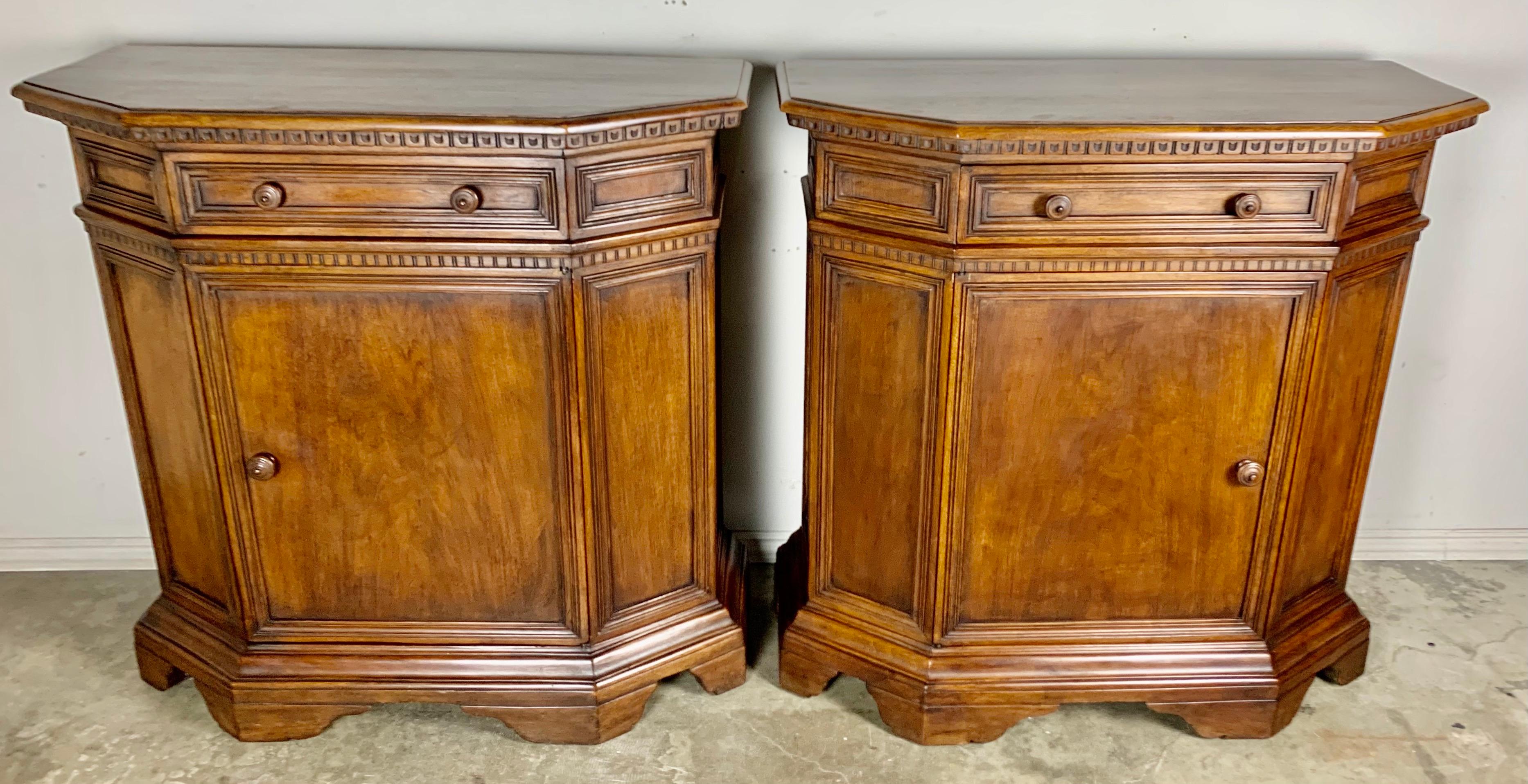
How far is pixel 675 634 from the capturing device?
2.08m

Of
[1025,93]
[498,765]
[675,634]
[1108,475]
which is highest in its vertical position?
[1025,93]

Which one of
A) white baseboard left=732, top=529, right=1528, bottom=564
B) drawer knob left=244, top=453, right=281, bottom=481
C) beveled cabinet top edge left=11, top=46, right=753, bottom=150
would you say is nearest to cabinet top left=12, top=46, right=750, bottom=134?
beveled cabinet top edge left=11, top=46, right=753, bottom=150

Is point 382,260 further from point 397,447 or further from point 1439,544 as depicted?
point 1439,544

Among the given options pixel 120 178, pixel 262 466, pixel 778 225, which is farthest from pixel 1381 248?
pixel 120 178

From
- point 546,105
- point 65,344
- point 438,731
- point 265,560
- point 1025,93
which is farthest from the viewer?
point 65,344

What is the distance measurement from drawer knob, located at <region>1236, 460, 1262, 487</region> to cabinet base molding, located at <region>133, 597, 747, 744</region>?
1.00m

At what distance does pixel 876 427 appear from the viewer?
1923 mm

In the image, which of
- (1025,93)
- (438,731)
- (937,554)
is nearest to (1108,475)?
(937,554)

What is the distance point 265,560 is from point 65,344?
31.6 inches

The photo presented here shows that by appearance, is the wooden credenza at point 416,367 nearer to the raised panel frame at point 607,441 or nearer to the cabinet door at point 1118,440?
the raised panel frame at point 607,441

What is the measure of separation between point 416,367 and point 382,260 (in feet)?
0.57

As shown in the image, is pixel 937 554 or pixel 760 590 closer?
pixel 937 554

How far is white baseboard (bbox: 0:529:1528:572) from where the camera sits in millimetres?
2525

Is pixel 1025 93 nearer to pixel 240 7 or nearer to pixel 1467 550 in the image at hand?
pixel 240 7
